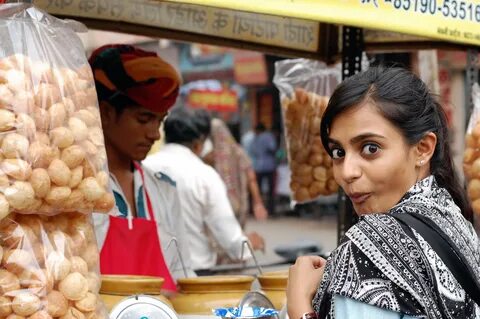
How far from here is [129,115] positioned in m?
3.24

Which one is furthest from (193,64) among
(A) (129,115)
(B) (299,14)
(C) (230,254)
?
(B) (299,14)

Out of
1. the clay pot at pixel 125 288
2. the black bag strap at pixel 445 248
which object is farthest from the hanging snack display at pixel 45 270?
the black bag strap at pixel 445 248

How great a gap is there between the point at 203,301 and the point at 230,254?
2.50 m

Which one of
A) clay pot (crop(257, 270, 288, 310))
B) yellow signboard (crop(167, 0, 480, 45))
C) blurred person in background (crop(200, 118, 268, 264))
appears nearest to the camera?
yellow signboard (crop(167, 0, 480, 45))

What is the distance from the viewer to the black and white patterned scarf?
1647 millimetres

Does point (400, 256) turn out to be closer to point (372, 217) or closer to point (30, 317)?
point (372, 217)

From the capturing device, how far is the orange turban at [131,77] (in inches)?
125

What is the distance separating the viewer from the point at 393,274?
5.41ft

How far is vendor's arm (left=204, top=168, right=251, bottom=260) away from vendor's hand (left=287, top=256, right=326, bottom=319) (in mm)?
2934

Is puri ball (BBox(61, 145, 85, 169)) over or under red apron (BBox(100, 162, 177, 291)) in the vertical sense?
over

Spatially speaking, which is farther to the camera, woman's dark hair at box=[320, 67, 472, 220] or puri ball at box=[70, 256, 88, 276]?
puri ball at box=[70, 256, 88, 276]

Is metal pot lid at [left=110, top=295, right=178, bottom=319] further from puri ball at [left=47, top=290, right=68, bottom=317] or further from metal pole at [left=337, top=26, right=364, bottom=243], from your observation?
metal pole at [left=337, top=26, right=364, bottom=243]

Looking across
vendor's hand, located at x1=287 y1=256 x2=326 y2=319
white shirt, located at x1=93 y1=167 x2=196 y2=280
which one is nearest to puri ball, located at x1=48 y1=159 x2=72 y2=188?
vendor's hand, located at x1=287 y1=256 x2=326 y2=319

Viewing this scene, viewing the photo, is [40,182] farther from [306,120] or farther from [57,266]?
[306,120]
